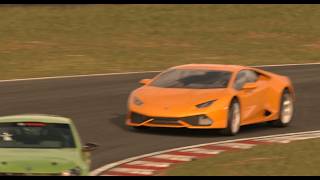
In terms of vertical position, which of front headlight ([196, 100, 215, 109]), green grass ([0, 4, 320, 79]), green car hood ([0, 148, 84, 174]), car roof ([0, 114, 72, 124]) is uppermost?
car roof ([0, 114, 72, 124])

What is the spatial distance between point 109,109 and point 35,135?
9211mm

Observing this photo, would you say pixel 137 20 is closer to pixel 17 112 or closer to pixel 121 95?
pixel 121 95

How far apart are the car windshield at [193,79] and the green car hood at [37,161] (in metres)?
7.07

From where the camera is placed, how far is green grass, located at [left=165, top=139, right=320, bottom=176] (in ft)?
45.1

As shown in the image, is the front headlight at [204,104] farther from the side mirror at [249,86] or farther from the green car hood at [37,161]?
the green car hood at [37,161]

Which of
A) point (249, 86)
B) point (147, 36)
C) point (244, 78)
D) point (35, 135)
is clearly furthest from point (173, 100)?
point (147, 36)

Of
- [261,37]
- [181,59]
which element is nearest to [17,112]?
[181,59]

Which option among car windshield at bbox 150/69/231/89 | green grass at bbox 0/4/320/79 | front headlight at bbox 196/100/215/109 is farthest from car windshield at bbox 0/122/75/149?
green grass at bbox 0/4/320/79

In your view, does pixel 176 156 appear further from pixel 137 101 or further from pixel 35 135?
pixel 35 135

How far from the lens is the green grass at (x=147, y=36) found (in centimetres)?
3323

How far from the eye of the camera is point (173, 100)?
18453mm

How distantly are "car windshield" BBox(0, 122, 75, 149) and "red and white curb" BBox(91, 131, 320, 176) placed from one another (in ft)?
4.29

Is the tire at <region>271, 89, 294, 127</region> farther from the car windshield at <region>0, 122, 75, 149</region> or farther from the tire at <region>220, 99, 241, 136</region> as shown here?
the car windshield at <region>0, 122, 75, 149</region>

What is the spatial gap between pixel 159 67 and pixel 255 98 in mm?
13290
